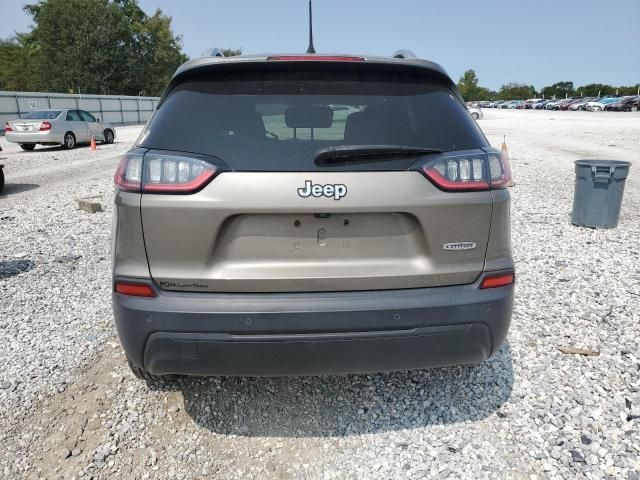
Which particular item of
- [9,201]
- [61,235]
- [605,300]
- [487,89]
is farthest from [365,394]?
[487,89]

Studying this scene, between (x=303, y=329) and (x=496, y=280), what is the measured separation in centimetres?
92

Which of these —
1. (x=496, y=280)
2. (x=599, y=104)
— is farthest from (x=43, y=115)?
(x=599, y=104)

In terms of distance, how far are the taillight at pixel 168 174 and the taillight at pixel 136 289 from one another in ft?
1.36

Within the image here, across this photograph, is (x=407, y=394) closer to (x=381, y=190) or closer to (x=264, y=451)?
(x=264, y=451)

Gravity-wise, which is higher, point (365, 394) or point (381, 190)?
point (381, 190)

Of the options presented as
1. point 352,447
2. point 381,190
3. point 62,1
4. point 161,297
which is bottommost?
point 352,447

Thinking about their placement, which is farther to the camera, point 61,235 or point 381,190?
point 61,235

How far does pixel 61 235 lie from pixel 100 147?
15458 millimetres

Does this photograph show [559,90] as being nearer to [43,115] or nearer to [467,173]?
[43,115]

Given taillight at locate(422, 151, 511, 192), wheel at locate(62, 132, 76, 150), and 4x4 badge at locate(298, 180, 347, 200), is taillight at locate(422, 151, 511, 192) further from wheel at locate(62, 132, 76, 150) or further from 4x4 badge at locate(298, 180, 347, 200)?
wheel at locate(62, 132, 76, 150)

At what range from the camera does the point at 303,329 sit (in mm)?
2064

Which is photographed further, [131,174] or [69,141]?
[69,141]

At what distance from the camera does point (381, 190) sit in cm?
204

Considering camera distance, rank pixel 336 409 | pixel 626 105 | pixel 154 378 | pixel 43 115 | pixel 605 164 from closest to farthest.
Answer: pixel 336 409 < pixel 154 378 < pixel 605 164 < pixel 43 115 < pixel 626 105
